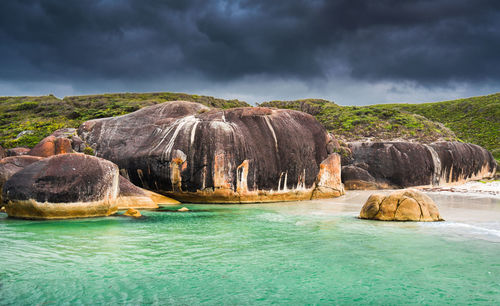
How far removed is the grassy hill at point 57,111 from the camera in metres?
32.2

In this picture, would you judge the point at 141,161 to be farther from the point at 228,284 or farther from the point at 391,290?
the point at 391,290

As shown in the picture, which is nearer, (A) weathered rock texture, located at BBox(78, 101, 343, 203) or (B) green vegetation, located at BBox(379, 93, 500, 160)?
(A) weathered rock texture, located at BBox(78, 101, 343, 203)

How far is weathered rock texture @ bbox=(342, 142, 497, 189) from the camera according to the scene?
27344 mm

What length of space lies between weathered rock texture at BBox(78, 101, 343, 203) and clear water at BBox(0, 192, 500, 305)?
6264mm

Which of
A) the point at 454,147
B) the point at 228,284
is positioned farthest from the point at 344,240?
the point at 454,147

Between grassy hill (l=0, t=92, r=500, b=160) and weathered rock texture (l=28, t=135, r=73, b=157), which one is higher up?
grassy hill (l=0, t=92, r=500, b=160)

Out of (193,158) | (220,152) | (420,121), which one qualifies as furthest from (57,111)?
(420,121)

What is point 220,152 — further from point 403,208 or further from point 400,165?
point 400,165

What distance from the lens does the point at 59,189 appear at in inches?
499

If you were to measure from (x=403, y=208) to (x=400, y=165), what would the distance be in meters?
16.3

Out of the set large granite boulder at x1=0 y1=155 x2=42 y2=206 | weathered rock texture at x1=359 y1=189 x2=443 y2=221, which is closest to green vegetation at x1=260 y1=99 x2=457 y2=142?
weathered rock texture at x1=359 y1=189 x2=443 y2=221

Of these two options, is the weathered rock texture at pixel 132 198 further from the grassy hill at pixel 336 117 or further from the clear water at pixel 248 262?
the grassy hill at pixel 336 117

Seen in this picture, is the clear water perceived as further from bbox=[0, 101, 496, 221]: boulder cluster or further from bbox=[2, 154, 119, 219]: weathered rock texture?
bbox=[0, 101, 496, 221]: boulder cluster

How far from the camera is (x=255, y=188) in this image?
1934 centimetres
